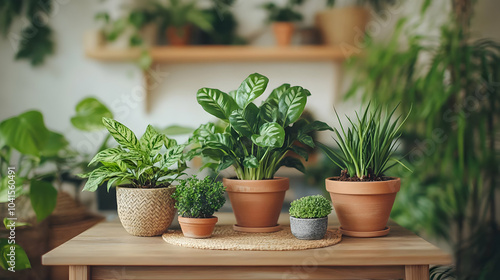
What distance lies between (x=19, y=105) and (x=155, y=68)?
855mm

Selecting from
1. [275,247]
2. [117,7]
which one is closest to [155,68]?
[117,7]

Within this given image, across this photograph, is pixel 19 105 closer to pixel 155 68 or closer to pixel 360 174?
pixel 155 68

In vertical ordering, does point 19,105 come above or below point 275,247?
above

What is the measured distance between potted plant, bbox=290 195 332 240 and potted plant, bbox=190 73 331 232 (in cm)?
10

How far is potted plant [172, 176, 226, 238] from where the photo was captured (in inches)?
41.4

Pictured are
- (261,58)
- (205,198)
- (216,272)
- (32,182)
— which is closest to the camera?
(216,272)

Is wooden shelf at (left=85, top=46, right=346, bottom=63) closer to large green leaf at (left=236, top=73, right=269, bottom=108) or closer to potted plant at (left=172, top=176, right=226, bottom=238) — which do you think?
large green leaf at (left=236, top=73, right=269, bottom=108)

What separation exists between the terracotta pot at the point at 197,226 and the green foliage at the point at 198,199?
0.05 feet

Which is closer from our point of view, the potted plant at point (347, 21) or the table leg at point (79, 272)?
the table leg at point (79, 272)

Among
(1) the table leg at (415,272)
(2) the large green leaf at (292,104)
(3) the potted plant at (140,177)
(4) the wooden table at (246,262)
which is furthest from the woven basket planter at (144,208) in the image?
(1) the table leg at (415,272)

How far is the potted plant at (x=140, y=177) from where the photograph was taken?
3.55ft

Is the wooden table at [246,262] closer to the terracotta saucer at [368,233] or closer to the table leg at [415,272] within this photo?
the table leg at [415,272]

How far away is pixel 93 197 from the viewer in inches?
105

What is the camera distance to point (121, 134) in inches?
44.0
